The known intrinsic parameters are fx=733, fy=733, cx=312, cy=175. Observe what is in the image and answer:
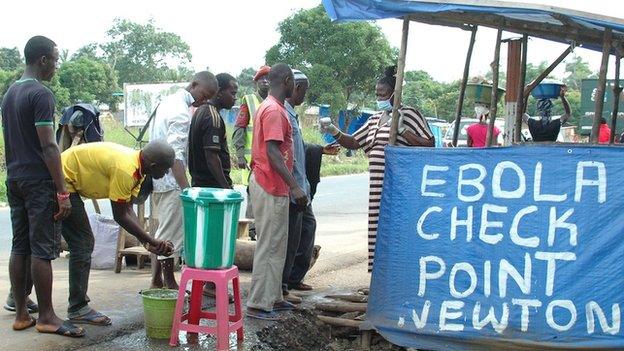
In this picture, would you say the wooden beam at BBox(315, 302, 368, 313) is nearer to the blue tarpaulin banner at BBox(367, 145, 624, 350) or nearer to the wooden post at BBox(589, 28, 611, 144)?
the blue tarpaulin banner at BBox(367, 145, 624, 350)

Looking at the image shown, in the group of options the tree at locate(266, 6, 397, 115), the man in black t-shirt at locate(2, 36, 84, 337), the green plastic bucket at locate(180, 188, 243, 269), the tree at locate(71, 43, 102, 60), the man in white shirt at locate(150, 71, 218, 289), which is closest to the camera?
the green plastic bucket at locate(180, 188, 243, 269)

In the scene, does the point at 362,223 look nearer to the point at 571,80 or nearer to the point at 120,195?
the point at 120,195

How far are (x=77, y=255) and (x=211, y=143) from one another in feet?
4.31

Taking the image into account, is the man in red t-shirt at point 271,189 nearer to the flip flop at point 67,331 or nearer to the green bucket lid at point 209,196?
the green bucket lid at point 209,196

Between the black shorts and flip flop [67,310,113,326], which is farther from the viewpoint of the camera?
flip flop [67,310,113,326]

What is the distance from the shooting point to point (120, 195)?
4.72 metres

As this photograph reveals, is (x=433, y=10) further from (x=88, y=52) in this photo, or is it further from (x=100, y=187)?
(x=88, y=52)

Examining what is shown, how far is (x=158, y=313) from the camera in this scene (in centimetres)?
477

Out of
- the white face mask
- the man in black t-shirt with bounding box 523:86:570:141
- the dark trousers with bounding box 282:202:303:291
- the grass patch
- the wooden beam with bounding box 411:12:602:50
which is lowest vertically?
the grass patch

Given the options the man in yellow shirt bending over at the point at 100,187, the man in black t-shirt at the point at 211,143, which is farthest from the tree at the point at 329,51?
the man in yellow shirt bending over at the point at 100,187

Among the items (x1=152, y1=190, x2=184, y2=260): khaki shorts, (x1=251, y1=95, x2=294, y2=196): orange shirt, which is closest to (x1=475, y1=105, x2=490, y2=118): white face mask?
(x1=251, y1=95, x2=294, y2=196): orange shirt

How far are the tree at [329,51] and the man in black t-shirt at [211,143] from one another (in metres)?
20.6

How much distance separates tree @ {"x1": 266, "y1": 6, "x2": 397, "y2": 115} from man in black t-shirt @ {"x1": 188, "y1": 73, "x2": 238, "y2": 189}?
2060 centimetres

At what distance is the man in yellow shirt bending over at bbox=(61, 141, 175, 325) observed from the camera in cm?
472
